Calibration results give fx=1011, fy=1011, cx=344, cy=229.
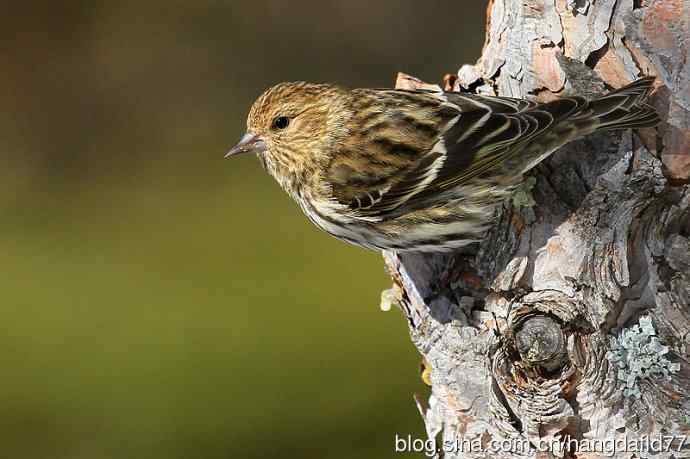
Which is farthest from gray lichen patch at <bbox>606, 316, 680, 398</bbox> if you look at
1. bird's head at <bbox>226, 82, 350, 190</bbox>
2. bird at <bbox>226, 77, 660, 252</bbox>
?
Answer: bird's head at <bbox>226, 82, 350, 190</bbox>

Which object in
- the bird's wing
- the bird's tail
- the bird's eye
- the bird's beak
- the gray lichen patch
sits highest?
the bird's eye

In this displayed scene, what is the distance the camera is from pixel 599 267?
98.3 inches

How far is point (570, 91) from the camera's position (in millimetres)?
2688

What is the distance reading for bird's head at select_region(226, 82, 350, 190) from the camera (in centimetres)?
316

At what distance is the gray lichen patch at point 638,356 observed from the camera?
248 centimetres

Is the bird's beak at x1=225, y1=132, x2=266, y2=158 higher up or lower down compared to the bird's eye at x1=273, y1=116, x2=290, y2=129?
lower down

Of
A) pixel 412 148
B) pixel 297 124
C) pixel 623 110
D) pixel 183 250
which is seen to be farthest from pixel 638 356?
pixel 183 250

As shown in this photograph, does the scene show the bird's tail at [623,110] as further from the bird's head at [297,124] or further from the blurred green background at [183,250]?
the blurred green background at [183,250]

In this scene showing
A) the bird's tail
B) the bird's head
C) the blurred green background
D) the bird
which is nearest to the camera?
the bird's tail

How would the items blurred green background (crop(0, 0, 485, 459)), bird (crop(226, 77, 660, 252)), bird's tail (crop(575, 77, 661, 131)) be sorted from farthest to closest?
blurred green background (crop(0, 0, 485, 459)) → bird (crop(226, 77, 660, 252)) → bird's tail (crop(575, 77, 661, 131))

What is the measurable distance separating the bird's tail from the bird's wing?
0.10m

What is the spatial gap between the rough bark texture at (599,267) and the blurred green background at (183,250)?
1.75m

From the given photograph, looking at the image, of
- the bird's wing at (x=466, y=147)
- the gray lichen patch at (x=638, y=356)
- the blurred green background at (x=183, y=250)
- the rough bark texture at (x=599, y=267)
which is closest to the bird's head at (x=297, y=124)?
the bird's wing at (x=466, y=147)

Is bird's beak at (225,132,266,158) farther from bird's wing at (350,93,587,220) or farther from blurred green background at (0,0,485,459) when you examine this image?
blurred green background at (0,0,485,459)
